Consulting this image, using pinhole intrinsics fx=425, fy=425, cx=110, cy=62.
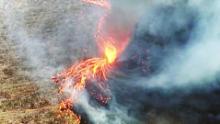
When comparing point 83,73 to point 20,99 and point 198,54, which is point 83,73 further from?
point 198,54

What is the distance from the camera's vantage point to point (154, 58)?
10227 mm

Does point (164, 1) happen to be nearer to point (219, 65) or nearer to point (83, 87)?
point (219, 65)

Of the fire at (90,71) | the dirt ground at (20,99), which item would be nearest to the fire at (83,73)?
the fire at (90,71)

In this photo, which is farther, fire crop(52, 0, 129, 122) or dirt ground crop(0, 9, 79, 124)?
fire crop(52, 0, 129, 122)

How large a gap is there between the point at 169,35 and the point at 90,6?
4462mm

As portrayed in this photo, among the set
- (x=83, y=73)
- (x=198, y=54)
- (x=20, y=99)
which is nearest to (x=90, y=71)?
(x=83, y=73)

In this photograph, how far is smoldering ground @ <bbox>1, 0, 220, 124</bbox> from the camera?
30.4 feet

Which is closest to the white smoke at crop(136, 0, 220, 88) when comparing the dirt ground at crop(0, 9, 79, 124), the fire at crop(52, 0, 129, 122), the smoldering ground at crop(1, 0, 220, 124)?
the smoldering ground at crop(1, 0, 220, 124)

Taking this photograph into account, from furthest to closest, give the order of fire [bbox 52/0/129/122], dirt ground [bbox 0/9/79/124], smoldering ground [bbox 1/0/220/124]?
fire [bbox 52/0/129/122], dirt ground [bbox 0/9/79/124], smoldering ground [bbox 1/0/220/124]

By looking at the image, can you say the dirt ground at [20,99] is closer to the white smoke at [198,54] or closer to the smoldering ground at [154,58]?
the smoldering ground at [154,58]

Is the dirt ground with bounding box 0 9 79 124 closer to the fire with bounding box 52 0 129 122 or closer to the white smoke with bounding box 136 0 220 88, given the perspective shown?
the fire with bounding box 52 0 129 122

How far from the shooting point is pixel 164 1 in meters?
10.9

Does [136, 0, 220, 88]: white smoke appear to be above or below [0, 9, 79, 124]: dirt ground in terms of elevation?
above

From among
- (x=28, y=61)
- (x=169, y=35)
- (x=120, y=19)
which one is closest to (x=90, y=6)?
(x=120, y=19)
